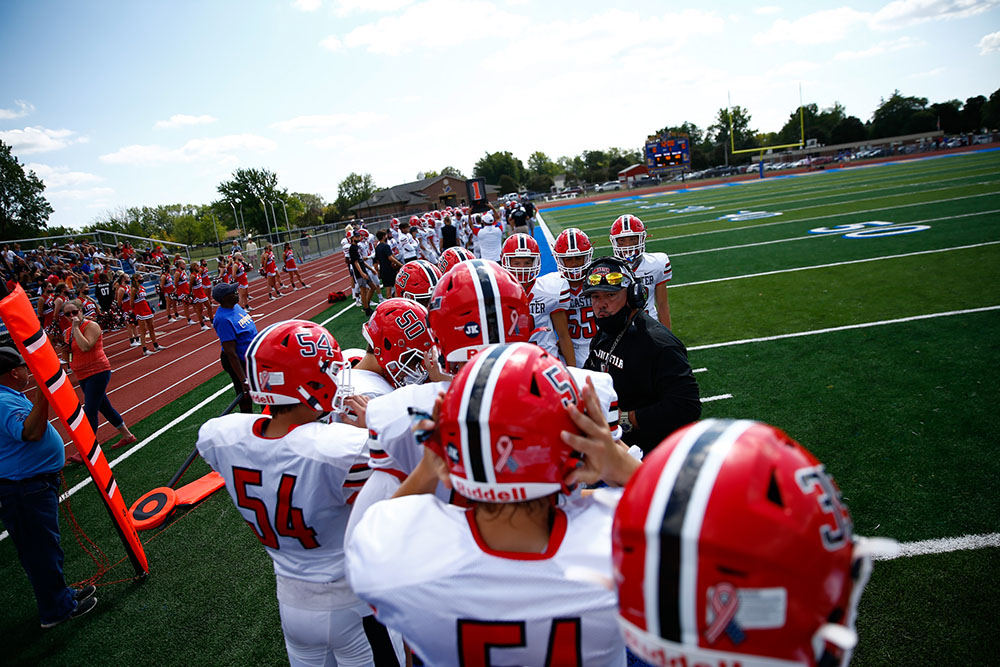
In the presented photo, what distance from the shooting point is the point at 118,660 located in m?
4.01

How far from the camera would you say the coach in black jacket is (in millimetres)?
3340

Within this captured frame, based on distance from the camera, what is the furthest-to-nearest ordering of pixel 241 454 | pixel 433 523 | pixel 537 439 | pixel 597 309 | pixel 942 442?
pixel 942 442, pixel 597 309, pixel 241 454, pixel 433 523, pixel 537 439

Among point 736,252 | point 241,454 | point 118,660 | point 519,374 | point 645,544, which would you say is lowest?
point 118,660

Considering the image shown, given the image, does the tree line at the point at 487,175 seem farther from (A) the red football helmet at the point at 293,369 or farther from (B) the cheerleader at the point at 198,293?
(A) the red football helmet at the point at 293,369

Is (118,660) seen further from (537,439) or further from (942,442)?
(942,442)

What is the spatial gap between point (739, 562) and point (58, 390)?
5.23 meters

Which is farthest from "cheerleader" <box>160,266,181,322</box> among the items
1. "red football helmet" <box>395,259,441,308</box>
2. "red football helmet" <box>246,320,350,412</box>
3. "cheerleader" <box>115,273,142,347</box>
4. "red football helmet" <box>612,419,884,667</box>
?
"red football helmet" <box>612,419,884,667</box>

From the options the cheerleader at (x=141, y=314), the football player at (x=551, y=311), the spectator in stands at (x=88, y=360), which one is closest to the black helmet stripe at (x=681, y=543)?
the football player at (x=551, y=311)

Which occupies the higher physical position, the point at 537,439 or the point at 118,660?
the point at 537,439

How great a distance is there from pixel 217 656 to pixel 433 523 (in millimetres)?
3404

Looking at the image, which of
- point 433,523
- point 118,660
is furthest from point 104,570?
point 433,523

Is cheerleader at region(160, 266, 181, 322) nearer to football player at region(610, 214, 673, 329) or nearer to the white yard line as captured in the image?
the white yard line

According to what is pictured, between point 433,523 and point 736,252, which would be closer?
point 433,523

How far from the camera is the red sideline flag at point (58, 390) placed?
13.6 ft
